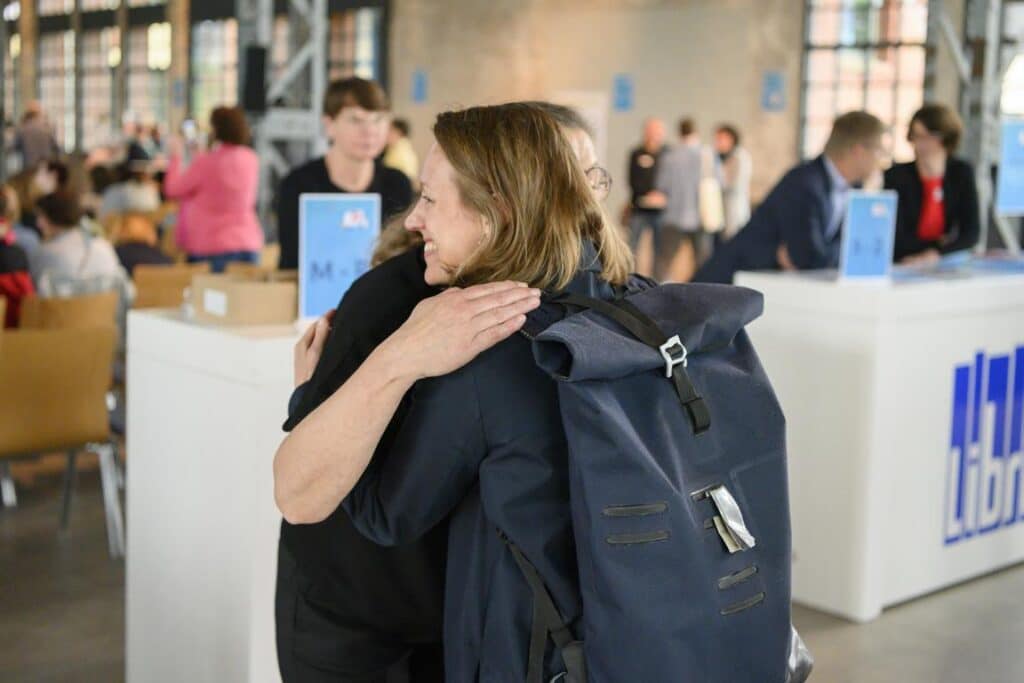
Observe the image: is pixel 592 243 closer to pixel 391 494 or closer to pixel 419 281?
pixel 419 281

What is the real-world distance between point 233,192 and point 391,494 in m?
5.88

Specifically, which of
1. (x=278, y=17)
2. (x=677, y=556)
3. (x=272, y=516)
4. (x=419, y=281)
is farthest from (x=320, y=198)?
(x=278, y=17)

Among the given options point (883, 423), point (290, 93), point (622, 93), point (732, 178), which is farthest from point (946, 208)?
point (622, 93)

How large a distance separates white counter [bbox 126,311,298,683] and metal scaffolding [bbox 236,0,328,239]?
21.4 feet

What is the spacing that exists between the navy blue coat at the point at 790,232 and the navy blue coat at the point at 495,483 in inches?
127

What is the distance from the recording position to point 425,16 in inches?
683

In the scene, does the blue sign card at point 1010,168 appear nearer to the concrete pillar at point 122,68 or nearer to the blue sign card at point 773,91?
the blue sign card at point 773,91

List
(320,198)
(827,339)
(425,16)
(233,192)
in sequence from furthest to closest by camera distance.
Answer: (425,16), (233,192), (827,339), (320,198)

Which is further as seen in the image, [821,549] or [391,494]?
[821,549]

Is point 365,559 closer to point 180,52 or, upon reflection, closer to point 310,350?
point 310,350

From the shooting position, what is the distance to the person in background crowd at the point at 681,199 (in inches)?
476

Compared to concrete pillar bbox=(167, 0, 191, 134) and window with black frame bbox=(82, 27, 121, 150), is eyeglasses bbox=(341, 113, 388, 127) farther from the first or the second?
window with black frame bbox=(82, 27, 121, 150)

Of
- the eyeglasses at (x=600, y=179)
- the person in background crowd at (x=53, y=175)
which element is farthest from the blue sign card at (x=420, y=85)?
the eyeglasses at (x=600, y=179)

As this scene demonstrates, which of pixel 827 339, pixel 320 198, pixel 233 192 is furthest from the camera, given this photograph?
pixel 233 192
